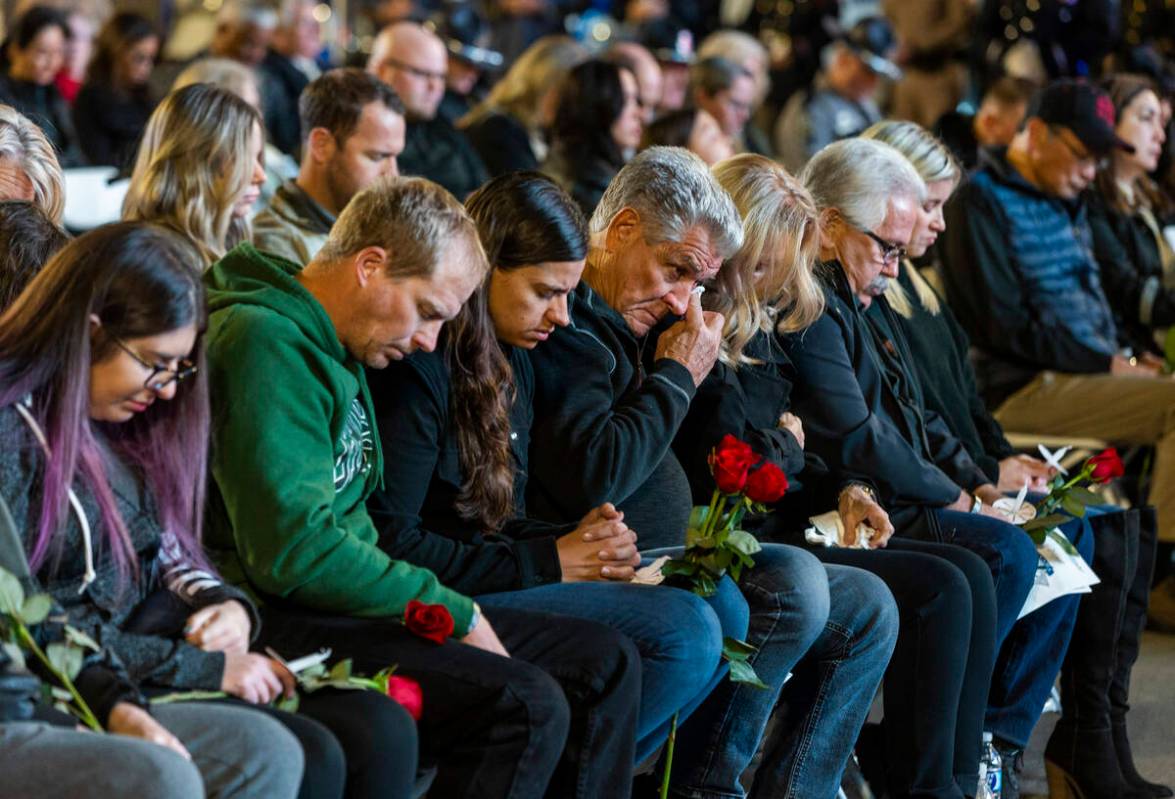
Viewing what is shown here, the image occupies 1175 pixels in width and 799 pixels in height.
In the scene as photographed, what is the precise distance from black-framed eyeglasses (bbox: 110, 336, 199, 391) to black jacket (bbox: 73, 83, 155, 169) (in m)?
4.52

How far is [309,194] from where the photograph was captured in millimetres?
4324

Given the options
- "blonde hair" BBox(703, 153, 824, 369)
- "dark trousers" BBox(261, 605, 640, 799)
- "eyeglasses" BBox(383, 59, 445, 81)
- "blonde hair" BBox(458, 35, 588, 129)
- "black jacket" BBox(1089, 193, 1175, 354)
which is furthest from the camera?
"blonde hair" BBox(458, 35, 588, 129)

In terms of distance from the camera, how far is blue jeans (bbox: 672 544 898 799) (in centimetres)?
307

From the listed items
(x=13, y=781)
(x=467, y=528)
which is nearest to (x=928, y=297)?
(x=467, y=528)

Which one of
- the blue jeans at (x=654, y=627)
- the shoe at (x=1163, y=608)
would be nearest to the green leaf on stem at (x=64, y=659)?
the blue jeans at (x=654, y=627)

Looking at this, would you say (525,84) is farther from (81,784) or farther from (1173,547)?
(81,784)

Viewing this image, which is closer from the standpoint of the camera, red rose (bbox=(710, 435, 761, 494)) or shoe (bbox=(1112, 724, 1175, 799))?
red rose (bbox=(710, 435, 761, 494))

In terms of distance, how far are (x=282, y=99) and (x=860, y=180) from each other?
366cm

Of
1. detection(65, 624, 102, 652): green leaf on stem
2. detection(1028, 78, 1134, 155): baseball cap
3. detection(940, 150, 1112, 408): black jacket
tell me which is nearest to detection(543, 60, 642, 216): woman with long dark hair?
detection(940, 150, 1112, 408): black jacket

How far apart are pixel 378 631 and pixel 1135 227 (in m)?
3.86

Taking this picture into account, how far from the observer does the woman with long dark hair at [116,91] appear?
6676 millimetres

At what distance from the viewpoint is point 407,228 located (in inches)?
104

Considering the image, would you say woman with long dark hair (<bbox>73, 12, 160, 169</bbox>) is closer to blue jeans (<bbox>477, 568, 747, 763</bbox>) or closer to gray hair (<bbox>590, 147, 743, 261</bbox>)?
gray hair (<bbox>590, 147, 743, 261</bbox>)

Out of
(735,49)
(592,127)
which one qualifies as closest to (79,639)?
(592,127)
